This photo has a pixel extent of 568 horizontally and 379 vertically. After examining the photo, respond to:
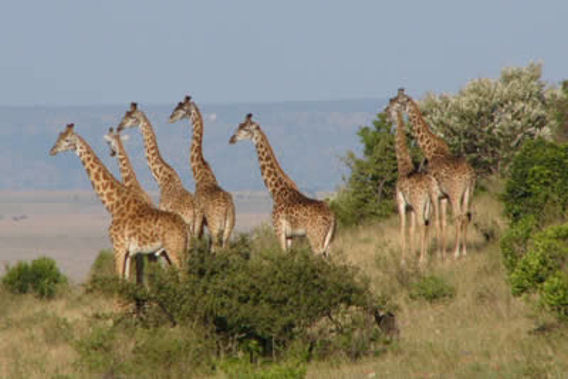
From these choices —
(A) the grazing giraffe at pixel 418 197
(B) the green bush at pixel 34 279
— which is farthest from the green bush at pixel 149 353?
(B) the green bush at pixel 34 279

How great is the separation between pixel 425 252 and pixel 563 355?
8.23 meters

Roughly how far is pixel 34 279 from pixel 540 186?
942cm

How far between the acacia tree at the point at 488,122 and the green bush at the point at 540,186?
882cm

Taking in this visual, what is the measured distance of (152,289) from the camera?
12.5 meters

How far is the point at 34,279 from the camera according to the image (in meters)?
22.2

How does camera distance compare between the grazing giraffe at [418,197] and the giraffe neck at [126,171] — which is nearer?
the giraffe neck at [126,171]

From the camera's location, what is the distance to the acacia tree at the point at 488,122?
28609 millimetres

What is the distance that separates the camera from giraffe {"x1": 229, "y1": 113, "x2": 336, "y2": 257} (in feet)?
54.5

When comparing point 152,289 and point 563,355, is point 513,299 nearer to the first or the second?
point 563,355

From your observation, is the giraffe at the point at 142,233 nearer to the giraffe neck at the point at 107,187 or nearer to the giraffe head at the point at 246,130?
the giraffe neck at the point at 107,187

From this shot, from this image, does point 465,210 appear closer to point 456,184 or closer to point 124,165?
point 456,184

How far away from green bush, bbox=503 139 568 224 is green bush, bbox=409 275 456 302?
2.70 meters

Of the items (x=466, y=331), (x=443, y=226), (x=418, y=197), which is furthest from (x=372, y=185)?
(x=466, y=331)

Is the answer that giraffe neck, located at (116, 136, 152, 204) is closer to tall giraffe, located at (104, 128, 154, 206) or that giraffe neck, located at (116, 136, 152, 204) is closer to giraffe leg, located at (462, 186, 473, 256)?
tall giraffe, located at (104, 128, 154, 206)
